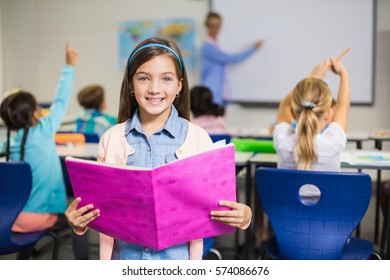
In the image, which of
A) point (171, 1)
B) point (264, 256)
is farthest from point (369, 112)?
point (264, 256)

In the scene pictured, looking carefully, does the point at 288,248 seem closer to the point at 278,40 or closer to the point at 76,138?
the point at 76,138

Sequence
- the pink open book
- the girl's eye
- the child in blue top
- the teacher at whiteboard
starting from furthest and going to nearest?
the teacher at whiteboard → the child in blue top → the girl's eye → the pink open book

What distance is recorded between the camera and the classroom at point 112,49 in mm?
3746

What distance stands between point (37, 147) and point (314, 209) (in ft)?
3.22

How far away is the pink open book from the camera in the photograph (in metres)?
0.79

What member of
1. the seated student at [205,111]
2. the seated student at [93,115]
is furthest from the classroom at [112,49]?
the seated student at [205,111]

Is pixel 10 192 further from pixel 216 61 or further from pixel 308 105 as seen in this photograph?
pixel 216 61

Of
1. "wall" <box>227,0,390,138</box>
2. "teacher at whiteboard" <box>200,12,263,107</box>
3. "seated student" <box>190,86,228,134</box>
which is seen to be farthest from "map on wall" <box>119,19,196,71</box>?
"seated student" <box>190,86,228,134</box>

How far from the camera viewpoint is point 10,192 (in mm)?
1419

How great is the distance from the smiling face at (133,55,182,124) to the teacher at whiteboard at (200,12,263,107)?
3181 millimetres

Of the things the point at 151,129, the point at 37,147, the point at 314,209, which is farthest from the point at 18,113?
the point at 314,209

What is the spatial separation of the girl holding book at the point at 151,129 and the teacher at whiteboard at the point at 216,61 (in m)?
3.14

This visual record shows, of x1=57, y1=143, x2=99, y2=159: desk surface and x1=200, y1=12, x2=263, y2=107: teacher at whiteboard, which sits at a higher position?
x1=200, y1=12, x2=263, y2=107: teacher at whiteboard

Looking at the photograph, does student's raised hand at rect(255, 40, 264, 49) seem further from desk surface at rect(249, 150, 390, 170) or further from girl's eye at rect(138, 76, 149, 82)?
girl's eye at rect(138, 76, 149, 82)
